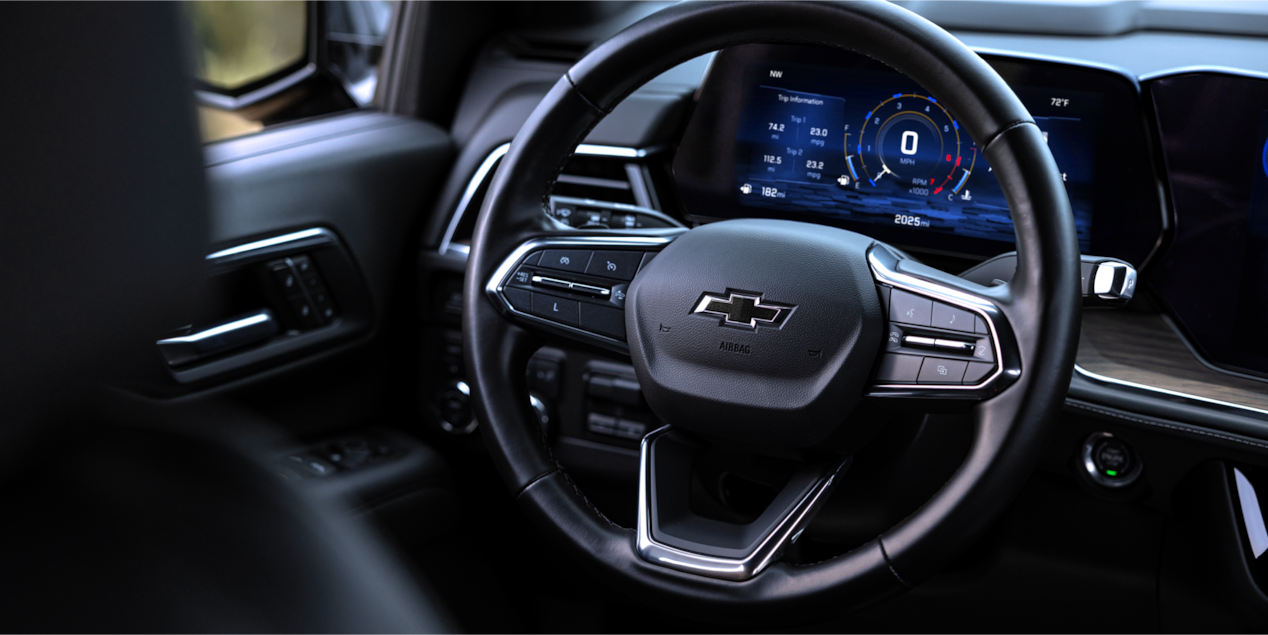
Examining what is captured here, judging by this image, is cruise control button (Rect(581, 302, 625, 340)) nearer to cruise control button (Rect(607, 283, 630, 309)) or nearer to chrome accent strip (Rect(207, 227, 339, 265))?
cruise control button (Rect(607, 283, 630, 309))

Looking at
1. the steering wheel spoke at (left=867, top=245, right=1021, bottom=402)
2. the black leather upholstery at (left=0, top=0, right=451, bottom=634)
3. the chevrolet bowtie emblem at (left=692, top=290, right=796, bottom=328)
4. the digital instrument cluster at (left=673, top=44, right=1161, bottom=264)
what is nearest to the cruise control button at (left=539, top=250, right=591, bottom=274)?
the chevrolet bowtie emblem at (left=692, top=290, right=796, bottom=328)

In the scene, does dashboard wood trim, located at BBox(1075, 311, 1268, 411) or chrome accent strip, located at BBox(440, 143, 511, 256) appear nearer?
dashboard wood trim, located at BBox(1075, 311, 1268, 411)

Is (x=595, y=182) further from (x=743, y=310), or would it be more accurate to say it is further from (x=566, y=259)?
(x=743, y=310)

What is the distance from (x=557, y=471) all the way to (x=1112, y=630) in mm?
829

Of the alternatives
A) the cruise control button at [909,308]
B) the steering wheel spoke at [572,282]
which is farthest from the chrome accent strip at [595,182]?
the cruise control button at [909,308]

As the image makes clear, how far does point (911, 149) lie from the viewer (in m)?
1.44

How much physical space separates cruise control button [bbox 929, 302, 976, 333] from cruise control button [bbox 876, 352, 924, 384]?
0.04m

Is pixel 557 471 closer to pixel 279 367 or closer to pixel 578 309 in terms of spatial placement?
pixel 578 309

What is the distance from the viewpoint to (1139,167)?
1354mm

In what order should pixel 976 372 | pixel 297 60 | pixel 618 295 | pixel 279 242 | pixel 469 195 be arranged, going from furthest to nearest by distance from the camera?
1. pixel 297 60
2. pixel 469 195
3. pixel 279 242
4. pixel 618 295
5. pixel 976 372

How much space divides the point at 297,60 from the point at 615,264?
43.0 inches

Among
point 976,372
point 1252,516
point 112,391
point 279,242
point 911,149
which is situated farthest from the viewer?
point 279,242

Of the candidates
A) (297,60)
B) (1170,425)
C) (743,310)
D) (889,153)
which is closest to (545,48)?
(297,60)

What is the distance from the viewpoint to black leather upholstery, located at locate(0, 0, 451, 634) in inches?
14.0
